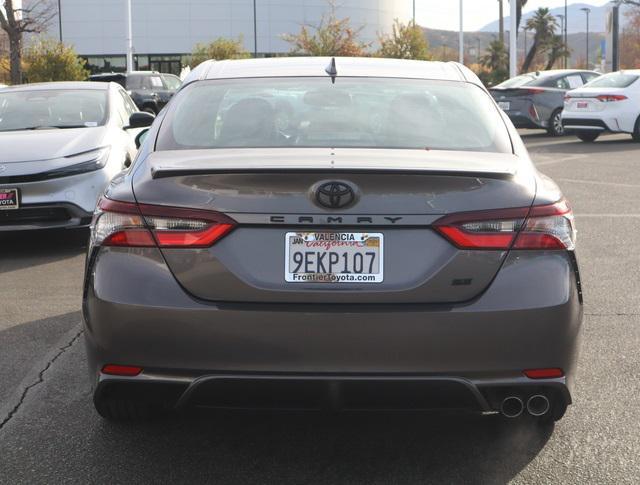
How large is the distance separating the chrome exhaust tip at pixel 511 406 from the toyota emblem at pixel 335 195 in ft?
2.83

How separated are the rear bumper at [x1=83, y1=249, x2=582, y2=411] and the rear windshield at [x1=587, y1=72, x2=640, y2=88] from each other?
720 inches

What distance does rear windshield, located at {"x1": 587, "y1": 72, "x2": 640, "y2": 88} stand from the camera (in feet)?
67.5

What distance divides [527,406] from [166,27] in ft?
266

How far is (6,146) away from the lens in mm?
8641

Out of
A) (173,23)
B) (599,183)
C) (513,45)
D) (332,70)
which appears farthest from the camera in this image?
(173,23)

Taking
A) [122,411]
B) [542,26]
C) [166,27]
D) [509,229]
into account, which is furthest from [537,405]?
[542,26]

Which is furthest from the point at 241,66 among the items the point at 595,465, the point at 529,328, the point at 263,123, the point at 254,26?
the point at 254,26

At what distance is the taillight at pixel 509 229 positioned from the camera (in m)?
3.31

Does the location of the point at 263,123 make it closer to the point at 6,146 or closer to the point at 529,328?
the point at 529,328

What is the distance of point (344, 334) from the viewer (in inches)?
128

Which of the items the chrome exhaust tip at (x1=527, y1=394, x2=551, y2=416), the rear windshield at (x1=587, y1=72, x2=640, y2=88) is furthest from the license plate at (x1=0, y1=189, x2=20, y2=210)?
the rear windshield at (x1=587, y1=72, x2=640, y2=88)

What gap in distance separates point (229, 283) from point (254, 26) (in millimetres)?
79969

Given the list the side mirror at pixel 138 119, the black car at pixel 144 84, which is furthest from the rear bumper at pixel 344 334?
the black car at pixel 144 84

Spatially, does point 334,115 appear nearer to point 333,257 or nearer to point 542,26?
point 333,257
